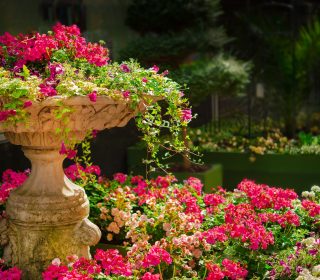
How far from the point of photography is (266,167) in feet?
23.3

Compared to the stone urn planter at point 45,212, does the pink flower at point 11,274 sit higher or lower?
lower

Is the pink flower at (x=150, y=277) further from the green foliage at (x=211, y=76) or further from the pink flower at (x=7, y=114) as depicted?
the green foliage at (x=211, y=76)

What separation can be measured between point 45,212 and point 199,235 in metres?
0.87

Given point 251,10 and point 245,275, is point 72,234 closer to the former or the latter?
point 245,275

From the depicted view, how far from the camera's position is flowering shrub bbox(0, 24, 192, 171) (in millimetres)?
3117

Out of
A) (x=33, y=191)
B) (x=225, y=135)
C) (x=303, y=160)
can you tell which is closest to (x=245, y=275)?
(x=33, y=191)

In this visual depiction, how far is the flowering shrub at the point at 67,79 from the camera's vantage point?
3117mm

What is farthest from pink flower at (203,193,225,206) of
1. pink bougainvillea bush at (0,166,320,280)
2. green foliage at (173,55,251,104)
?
green foliage at (173,55,251,104)

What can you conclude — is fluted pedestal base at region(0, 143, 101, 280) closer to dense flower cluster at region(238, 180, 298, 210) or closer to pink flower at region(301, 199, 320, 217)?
dense flower cluster at region(238, 180, 298, 210)

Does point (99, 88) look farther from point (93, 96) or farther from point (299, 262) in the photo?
point (299, 262)

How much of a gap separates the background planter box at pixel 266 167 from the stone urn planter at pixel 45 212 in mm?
3241

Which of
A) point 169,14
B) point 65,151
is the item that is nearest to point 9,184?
point 65,151

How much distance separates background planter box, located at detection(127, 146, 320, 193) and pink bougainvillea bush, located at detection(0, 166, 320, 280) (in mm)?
2254

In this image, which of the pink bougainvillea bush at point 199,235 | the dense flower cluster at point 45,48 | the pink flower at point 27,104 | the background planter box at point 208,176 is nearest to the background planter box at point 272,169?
the background planter box at point 208,176
